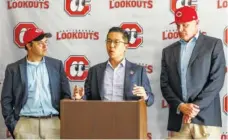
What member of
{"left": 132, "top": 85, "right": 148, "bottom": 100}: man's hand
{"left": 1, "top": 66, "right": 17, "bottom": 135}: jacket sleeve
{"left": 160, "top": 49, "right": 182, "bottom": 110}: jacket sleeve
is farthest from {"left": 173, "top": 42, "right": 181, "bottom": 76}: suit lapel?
{"left": 1, "top": 66, "right": 17, "bottom": 135}: jacket sleeve

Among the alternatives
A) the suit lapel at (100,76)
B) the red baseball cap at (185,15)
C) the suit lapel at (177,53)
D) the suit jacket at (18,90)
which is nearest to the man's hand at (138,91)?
the suit lapel at (100,76)

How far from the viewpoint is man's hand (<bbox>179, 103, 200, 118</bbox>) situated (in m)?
2.62

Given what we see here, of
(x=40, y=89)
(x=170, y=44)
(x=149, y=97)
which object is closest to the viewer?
(x=149, y=97)

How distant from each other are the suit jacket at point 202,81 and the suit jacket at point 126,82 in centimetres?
21

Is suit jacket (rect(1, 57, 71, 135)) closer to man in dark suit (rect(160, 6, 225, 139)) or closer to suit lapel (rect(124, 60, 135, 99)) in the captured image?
suit lapel (rect(124, 60, 135, 99))

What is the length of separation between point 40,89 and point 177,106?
0.92 metres

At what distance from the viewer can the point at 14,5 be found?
3.24 m

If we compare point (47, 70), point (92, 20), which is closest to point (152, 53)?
point (92, 20)

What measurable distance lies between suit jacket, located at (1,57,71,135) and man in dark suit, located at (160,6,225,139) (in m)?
0.75

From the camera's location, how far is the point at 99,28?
3201 mm

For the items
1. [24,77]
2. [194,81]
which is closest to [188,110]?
[194,81]

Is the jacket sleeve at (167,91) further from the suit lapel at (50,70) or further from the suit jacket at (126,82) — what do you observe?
the suit lapel at (50,70)

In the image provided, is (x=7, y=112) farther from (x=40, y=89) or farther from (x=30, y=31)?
(x=30, y=31)

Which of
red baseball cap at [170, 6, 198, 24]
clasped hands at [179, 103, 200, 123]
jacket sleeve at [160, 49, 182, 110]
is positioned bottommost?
clasped hands at [179, 103, 200, 123]
